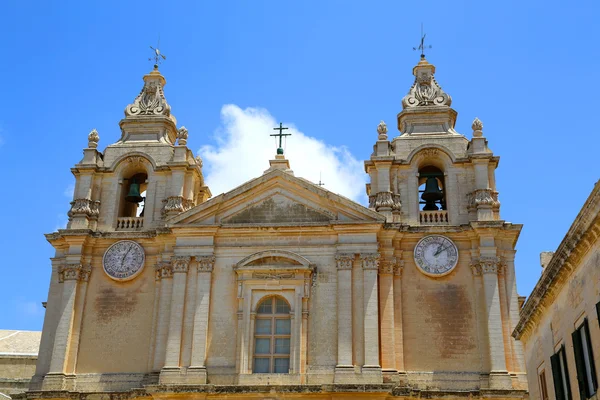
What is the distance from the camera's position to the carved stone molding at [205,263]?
28.0 meters

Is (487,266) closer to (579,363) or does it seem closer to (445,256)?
(445,256)

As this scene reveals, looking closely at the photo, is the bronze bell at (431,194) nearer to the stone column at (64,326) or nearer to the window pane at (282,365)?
the window pane at (282,365)

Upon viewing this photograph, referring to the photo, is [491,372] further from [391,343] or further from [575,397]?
[575,397]

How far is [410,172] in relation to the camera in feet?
97.9

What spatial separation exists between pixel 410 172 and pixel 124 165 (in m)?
10.8

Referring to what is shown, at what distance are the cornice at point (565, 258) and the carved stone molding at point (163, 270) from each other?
12853 mm

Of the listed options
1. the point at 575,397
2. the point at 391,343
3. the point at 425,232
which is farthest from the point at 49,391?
the point at 575,397

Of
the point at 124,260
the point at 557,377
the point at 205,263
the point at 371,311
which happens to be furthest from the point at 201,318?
the point at 557,377

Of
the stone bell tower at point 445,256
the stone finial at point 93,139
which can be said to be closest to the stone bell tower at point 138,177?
the stone finial at point 93,139

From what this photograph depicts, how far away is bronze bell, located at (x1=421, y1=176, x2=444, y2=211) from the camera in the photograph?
29844 mm

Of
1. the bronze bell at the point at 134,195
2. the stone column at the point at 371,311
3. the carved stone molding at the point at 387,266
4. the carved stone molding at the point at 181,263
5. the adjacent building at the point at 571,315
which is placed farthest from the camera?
the bronze bell at the point at 134,195

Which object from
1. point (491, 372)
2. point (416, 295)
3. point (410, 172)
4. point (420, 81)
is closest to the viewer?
point (491, 372)

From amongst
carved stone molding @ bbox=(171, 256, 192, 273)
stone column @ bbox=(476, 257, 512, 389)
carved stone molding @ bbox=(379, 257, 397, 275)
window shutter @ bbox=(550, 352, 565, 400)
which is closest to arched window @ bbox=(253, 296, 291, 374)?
carved stone molding @ bbox=(171, 256, 192, 273)

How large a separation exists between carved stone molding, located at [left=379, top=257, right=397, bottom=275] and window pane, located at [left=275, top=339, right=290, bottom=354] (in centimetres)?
400
